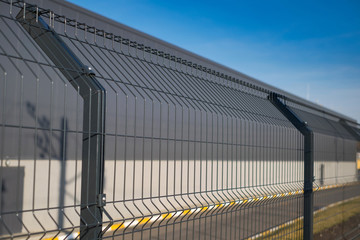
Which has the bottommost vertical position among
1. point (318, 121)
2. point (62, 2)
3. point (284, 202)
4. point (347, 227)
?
point (347, 227)

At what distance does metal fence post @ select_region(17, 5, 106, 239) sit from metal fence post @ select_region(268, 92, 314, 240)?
3.71 meters

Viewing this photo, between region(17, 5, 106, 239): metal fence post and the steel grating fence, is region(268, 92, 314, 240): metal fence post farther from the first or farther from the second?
region(17, 5, 106, 239): metal fence post

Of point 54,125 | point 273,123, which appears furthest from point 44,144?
point 273,123

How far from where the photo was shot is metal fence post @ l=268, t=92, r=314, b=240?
6.00 meters

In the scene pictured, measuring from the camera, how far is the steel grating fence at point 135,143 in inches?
110

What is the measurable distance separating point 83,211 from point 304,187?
405 centimetres

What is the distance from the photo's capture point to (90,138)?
2.80m

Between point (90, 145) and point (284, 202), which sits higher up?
point (90, 145)

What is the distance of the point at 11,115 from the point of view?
7578mm

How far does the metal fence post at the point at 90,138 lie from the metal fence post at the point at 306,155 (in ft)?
12.2

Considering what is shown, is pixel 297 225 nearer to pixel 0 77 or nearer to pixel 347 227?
pixel 347 227

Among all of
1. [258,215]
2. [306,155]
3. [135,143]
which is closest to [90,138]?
[135,143]

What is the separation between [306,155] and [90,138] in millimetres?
4119

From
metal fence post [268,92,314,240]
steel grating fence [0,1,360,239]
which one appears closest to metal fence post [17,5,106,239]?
steel grating fence [0,1,360,239]
